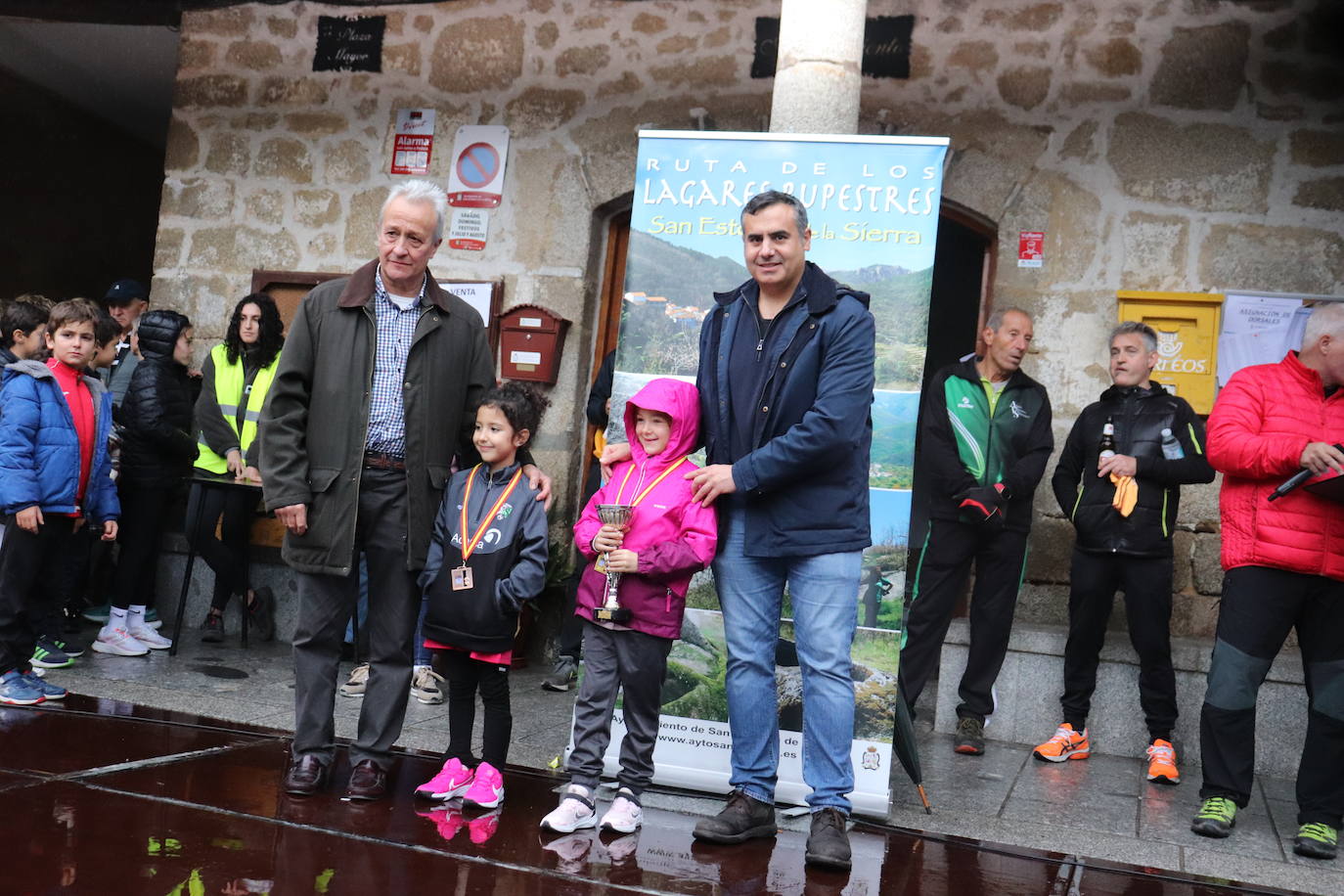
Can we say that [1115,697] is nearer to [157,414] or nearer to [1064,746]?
→ [1064,746]

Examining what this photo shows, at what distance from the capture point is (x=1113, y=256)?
6.24 metres

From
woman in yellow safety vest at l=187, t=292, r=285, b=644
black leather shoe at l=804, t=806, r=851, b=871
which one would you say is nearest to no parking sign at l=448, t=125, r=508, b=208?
woman in yellow safety vest at l=187, t=292, r=285, b=644

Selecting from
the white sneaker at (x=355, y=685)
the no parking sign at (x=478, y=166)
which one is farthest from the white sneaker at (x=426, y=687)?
the no parking sign at (x=478, y=166)

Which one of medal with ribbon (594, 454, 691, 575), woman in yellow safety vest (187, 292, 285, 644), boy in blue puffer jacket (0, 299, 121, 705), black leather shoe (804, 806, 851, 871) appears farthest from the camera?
woman in yellow safety vest (187, 292, 285, 644)

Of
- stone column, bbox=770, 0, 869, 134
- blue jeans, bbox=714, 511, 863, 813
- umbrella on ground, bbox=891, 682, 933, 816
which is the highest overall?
stone column, bbox=770, 0, 869, 134

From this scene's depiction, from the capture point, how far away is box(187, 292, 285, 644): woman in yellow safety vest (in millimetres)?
6500

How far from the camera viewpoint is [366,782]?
3.81 m

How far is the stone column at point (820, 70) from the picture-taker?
464 cm

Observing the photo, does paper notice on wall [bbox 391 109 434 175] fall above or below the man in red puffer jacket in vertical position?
above

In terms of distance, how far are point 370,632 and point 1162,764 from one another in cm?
321

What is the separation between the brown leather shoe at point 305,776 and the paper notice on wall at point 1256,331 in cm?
447

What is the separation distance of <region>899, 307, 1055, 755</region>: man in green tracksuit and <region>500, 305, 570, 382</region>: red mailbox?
2178 millimetres

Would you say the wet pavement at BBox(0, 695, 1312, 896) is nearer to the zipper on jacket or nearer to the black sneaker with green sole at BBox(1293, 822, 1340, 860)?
the black sneaker with green sole at BBox(1293, 822, 1340, 860)

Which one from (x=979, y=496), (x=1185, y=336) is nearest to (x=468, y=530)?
(x=979, y=496)
